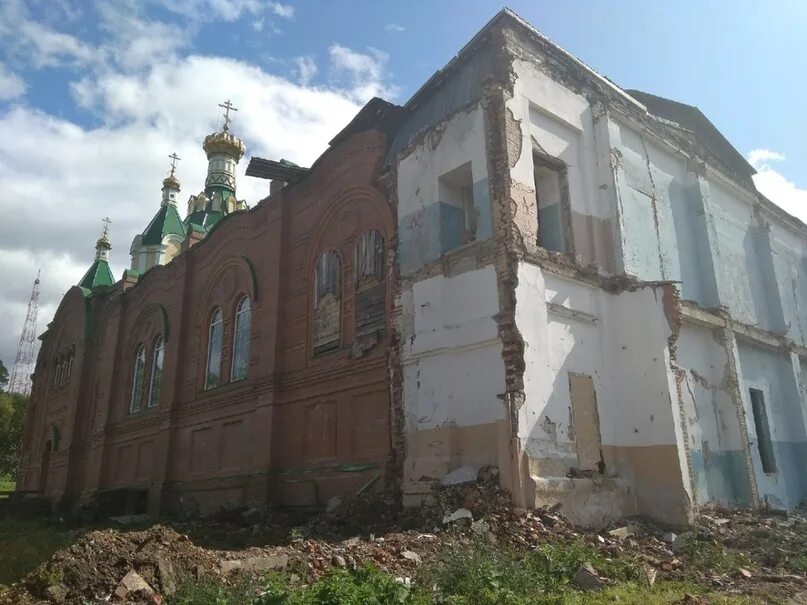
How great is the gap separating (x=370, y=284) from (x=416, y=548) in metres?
6.05

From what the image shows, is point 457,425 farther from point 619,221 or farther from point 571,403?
point 619,221

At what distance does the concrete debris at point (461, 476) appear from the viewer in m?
8.99

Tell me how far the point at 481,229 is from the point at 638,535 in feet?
15.3

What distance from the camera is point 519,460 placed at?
848cm

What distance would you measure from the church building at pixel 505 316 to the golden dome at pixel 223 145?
59.6 feet

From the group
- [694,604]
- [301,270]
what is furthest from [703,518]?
[301,270]

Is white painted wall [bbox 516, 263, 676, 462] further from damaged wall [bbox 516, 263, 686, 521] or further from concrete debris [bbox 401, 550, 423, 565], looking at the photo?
concrete debris [bbox 401, 550, 423, 565]

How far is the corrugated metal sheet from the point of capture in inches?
424

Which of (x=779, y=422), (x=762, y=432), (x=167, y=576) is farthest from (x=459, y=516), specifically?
(x=779, y=422)

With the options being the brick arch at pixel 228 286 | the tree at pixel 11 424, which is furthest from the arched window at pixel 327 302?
the tree at pixel 11 424

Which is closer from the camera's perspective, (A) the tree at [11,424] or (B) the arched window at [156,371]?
(B) the arched window at [156,371]

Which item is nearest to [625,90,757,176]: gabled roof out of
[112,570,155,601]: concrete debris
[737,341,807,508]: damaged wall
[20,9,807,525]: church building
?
[20,9,807,525]: church building

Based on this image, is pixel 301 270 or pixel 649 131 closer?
pixel 649 131

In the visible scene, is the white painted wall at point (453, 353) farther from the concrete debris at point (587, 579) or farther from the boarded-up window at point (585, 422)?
the concrete debris at point (587, 579)
